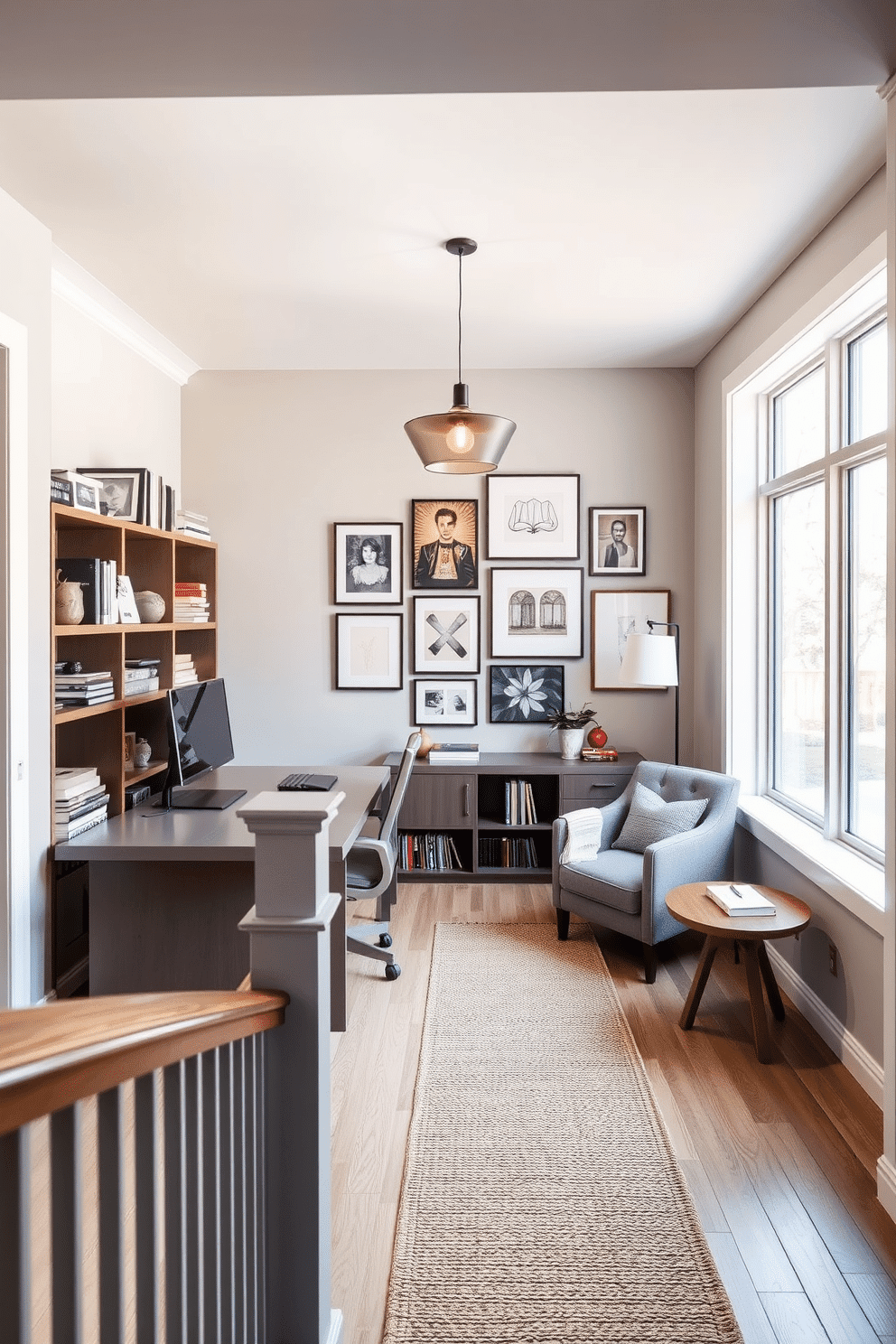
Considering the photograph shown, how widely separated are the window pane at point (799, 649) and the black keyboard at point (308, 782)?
77.1 inches

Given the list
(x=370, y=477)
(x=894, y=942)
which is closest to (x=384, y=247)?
(x=370, y=477)

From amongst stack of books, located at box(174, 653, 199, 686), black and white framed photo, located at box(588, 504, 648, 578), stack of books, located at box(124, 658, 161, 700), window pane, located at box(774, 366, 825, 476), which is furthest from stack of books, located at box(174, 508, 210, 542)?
window pane, located at box(774, 366, 825, 476)

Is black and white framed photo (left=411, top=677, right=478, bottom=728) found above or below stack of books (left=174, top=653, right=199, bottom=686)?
below

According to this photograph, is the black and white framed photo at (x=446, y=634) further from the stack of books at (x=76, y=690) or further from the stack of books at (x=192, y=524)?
the stack of books at (x=76, y=690)

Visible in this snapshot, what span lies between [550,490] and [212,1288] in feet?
14.2

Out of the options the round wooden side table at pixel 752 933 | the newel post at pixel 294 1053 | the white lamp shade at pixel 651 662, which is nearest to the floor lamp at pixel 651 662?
the white lamp shade at pixel 651 662

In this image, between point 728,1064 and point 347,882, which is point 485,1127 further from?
point 347,882

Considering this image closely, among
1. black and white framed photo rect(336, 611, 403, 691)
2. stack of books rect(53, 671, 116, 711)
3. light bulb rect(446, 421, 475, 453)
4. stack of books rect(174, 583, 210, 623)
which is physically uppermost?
light bulb rect(446, 421, 475, 453)

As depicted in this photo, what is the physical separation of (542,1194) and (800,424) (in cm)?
307

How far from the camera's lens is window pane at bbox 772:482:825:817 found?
3502mm

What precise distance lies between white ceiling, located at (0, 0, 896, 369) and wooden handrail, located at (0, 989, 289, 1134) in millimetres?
1823

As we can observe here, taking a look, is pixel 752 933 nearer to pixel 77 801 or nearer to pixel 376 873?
pixel 376 873

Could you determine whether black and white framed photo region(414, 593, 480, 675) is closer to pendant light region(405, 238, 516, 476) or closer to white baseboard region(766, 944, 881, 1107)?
pendant light region(405, 238, 516, 476)

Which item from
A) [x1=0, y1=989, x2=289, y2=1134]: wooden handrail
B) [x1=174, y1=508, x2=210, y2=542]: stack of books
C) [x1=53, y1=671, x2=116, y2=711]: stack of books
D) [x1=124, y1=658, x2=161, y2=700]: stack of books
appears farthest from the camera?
[x1=174, y1=508, x2=210, y2=542]: stack of books
